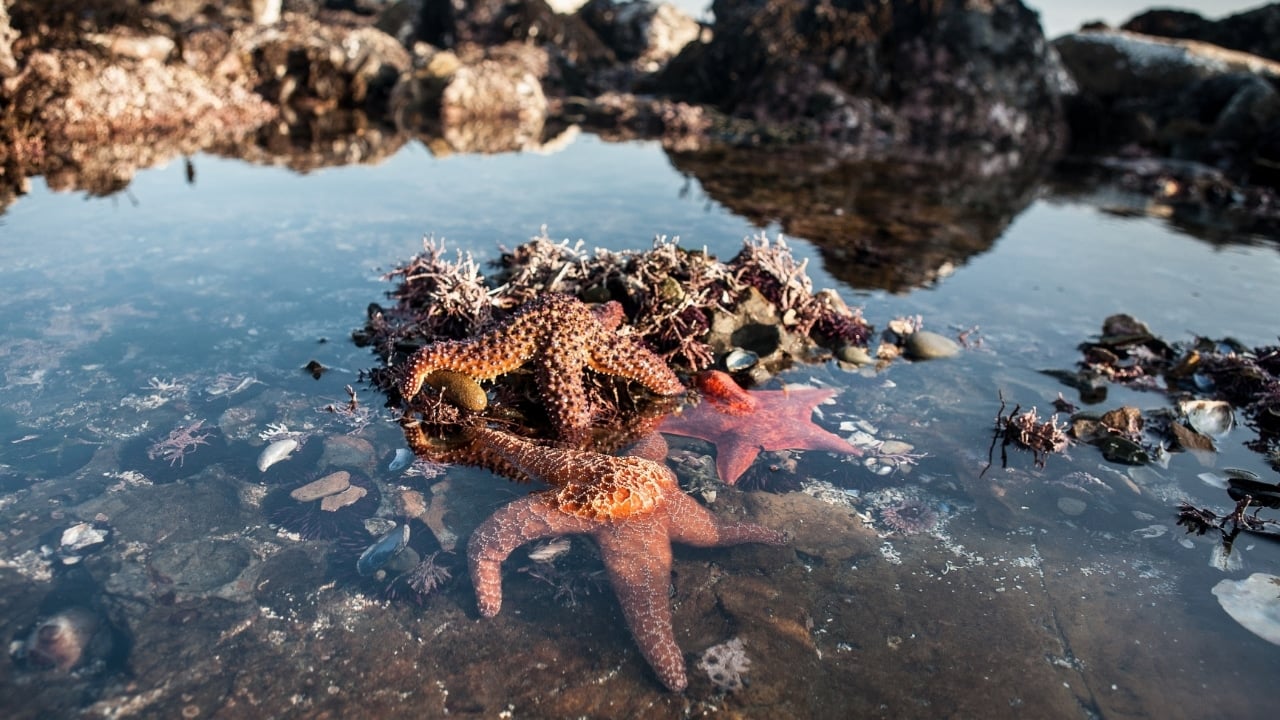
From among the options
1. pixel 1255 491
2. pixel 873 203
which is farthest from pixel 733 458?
pixel 873 203

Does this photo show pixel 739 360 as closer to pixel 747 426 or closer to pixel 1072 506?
pixel 747 426

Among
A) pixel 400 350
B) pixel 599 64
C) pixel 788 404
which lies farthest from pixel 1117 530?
pixel 599 64

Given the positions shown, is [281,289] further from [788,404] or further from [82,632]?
[788,404]

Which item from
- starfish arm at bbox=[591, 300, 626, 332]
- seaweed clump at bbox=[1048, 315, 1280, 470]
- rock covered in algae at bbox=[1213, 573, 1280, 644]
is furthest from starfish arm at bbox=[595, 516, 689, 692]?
seaweed clump at bbox=[1048, 315, 1280, 470]

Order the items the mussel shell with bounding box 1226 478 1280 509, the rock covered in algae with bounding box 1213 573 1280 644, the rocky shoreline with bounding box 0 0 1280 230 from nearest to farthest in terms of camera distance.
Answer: the rock covered in algae with bounding box 1213 573 1280 644, the mussel shell with bounding box 1226 478 1280 509, the rocky shoreline with bounding box 0 0 1280 230

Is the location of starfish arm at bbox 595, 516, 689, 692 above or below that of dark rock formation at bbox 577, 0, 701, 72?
below

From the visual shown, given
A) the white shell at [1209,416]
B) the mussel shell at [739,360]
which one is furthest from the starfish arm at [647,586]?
the white shell at [1209,416]

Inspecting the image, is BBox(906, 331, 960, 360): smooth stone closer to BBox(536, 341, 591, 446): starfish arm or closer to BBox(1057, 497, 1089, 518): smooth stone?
BBox(1057, 497, 1089, 518): smooth stone
